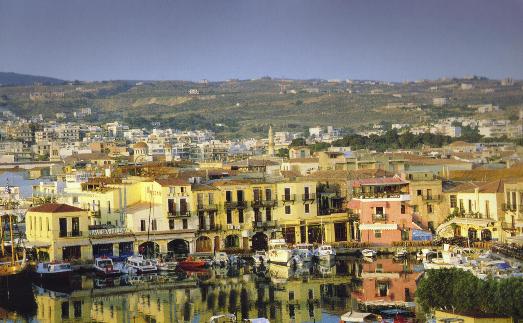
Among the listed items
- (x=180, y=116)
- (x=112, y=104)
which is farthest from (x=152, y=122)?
(x=112, y=104)

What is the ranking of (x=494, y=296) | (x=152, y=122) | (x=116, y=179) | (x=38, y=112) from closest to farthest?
(x=494, y=296) < (x=116, y=179) < (x=152, y=122) < (x=38, y=112)

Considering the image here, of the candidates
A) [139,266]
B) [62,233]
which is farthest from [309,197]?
[62,233]

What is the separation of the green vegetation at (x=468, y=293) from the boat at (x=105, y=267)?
40.0ft

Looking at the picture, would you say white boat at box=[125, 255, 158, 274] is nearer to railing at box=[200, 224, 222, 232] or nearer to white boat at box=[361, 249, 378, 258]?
railing at box=[200, 224, 222, 232]

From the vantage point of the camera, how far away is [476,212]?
3928 centimetres

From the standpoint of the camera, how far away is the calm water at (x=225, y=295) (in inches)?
1145

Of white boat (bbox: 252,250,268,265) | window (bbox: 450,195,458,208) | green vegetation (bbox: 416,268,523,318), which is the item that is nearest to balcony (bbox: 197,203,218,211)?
white boat (bbox: 252,250,268,265)

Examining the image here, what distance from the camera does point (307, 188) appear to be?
138ft

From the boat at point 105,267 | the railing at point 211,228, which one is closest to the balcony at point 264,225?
the railing at point 211,228

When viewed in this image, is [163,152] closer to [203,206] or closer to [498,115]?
[203,206]

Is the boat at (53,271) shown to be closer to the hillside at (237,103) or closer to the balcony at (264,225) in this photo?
the balcony at (264,225)

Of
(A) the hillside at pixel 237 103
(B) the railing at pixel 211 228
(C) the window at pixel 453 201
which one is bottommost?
(B) the railing at pixel 211 228

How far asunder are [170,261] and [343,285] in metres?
6.84

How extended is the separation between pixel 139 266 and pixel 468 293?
13902 mm
